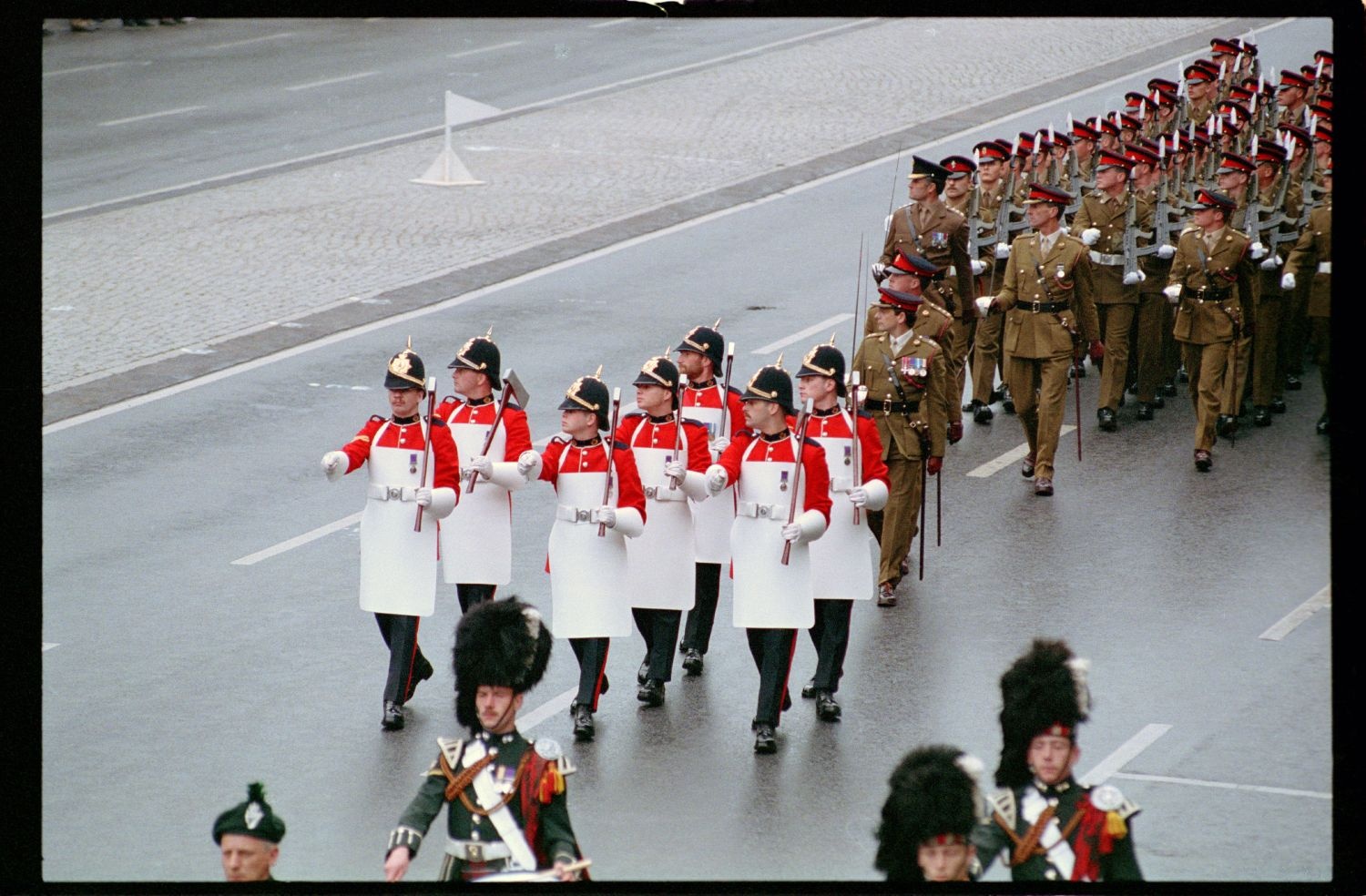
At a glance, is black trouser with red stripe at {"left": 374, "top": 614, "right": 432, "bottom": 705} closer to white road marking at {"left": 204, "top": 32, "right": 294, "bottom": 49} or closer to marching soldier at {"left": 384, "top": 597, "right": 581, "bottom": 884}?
marching soldier at {"left": 384, "top": 597, "right": 581, "bottom": 884}

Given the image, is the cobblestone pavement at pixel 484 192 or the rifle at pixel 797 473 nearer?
the rifle at pixel 797 473

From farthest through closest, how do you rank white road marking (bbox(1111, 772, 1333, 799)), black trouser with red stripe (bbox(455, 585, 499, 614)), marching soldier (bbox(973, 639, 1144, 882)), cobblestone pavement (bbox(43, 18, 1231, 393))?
1. cobblestone pavement (bbox(43, 18, 1231, 393))
2. black trouser with red stripe (bbox(455, 585, 499, 614))
3. white road marking (bbox(1111, 772, 1333, 799))
4. marching soldier (bbox(973, 639, 1144, 882))

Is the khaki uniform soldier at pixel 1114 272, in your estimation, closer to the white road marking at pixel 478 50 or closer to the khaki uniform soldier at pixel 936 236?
the khaki uniform soldier at pixel 936 236

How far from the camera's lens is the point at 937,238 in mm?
15922

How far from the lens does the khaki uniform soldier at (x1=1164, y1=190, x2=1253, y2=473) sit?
50.6 feet

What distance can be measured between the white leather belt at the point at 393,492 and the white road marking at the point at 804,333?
751 cm

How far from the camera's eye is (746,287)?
825 inches

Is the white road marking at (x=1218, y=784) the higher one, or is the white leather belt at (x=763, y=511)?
the white leather belt at (x=763, y=511)

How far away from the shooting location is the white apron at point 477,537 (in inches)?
459

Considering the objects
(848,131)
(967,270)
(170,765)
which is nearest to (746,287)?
(967,270)

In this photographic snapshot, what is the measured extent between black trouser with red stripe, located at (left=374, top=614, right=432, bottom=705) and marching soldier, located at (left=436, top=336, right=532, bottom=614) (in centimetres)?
47

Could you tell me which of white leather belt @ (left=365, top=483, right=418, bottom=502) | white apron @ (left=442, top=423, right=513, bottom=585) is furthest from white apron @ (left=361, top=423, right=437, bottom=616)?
white apron @ (left=442, top=423, right=513, bottom=585)

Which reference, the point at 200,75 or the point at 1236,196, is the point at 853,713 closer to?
the point at 1236,196

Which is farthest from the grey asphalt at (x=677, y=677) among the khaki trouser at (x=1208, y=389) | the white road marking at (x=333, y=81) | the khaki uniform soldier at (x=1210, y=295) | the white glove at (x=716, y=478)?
the white road marking at (x=333, y=81)
